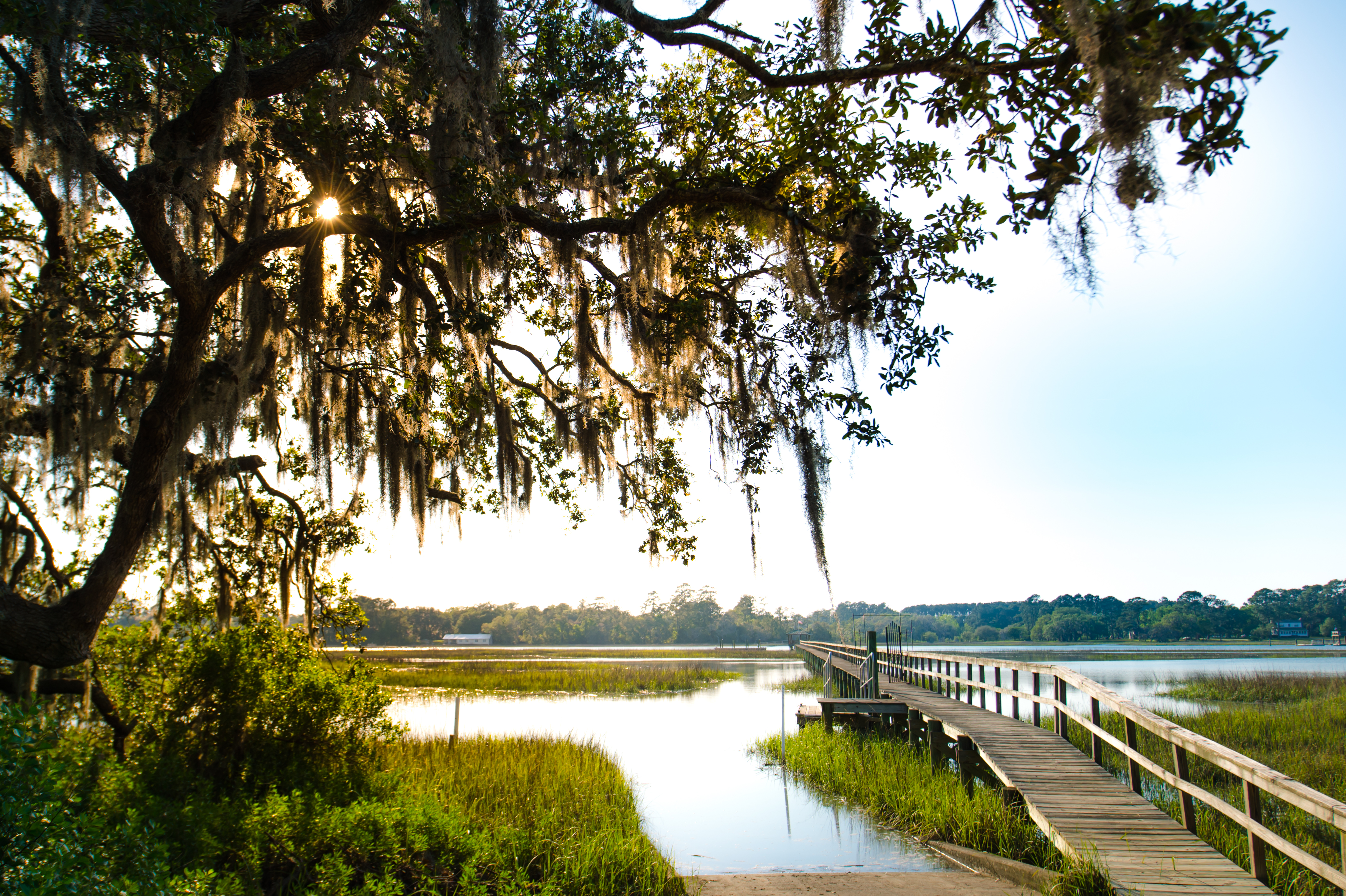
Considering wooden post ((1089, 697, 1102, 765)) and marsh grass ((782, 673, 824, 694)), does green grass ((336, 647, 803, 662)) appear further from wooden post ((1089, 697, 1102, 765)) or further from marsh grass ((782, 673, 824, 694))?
wooden post ((1089, 697, 1102, 765))

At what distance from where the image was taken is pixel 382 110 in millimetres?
5965

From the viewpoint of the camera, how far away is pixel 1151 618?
303ft

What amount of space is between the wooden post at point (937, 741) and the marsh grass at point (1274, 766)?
196cm

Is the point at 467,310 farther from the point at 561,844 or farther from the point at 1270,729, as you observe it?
the point at 1270,729

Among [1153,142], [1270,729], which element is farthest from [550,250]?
[1270,729]

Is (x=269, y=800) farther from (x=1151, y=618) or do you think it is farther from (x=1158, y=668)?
(x=1151, y=618)

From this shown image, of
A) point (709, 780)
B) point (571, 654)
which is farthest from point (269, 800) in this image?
point (571, 654)

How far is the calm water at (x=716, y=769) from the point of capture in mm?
7516

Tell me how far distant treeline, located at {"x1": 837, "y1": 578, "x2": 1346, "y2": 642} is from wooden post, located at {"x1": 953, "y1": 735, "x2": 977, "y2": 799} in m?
63.3

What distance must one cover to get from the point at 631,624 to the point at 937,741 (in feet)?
294

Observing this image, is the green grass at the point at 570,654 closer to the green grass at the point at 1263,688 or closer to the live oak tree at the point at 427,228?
the green grass at the point at 1263,688

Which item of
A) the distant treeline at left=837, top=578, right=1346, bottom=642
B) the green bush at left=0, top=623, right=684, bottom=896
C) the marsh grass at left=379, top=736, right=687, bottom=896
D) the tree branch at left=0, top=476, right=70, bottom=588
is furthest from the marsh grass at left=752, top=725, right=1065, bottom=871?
the distant treeline at left=837, top=578, right=1346, bottom=642

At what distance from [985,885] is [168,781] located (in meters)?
6.30

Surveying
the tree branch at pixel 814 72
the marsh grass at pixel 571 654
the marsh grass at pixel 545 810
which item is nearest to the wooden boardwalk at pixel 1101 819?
the marsh grass at pixel 545 810
